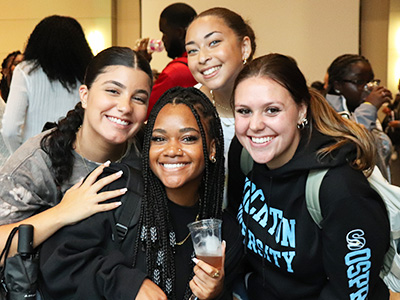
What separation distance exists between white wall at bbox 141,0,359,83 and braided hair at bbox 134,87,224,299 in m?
6.26

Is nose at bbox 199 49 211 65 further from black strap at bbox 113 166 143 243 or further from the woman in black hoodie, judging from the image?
black strap at bbox 113 166 143 243

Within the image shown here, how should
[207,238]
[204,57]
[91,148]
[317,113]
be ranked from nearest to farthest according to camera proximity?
[207,238] → [317,113] → [91,148] → [204,57]

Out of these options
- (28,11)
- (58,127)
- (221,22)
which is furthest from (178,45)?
(28,11)

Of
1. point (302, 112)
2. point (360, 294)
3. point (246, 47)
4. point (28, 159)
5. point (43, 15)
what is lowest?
point (360, 294)

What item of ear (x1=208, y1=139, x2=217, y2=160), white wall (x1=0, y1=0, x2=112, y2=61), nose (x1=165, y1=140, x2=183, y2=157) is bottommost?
ear (x1=208, y1=139, x2=217, y2=160)

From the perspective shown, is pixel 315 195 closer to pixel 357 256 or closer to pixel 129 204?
pixel 357 256

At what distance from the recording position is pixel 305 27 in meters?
8.66

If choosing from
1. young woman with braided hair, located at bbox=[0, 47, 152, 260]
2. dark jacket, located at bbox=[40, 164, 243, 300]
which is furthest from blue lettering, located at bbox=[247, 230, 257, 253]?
young woman with braided hair, located at bbox=[0, 47, 152, 260]

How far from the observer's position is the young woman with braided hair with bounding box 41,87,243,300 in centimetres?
211

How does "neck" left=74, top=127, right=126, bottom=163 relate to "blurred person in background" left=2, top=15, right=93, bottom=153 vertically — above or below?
below

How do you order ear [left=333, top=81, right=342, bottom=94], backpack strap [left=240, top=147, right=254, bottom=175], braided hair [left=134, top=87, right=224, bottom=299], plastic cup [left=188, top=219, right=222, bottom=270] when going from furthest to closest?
ear [left=333, top=81, right=342, bottom=94] → backpack strap [left=240, top=147, right=254, bottom=175] → braided hair [left=134, top=87, right=224, bottom=299] → plastic cup [left=188, top=219, right=222, bottom=270]

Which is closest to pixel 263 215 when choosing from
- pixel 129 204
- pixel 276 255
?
pixel 276 255

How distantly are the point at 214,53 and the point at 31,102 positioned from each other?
4.22ft

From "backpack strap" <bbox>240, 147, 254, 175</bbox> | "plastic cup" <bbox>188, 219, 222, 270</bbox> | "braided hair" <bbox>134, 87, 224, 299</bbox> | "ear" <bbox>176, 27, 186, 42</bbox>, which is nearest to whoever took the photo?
"plastic cup" <bbox>188, 219, 222, 270</bbox>
